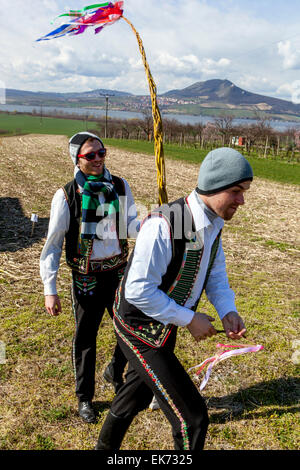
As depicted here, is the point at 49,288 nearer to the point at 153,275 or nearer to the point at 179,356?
the point at 153,275

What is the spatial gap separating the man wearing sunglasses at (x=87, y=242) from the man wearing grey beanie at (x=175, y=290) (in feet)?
2.83

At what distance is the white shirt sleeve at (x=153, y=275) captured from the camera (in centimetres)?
225

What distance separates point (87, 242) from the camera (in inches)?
132

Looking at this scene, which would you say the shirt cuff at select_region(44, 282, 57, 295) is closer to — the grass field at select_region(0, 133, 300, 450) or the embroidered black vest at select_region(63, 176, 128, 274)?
the embroidered black vest at select_region(63, 176, 128, 274)

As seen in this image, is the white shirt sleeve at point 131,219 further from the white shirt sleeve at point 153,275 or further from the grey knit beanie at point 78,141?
the white shirt sleeve at point 153,275

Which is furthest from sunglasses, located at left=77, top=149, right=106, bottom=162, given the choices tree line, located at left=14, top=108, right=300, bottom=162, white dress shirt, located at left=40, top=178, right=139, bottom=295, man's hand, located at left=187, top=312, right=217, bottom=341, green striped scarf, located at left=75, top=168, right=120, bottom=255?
tree line, located at left=14, top=108, right=300, bottom=162

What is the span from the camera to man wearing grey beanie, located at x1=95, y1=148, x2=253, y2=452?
226cm

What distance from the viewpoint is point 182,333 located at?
213 inches

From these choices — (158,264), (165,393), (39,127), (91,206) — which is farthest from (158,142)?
(39,127)

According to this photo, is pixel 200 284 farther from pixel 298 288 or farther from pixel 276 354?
pixel 298 288

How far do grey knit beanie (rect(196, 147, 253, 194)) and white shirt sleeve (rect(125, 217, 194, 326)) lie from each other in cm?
38

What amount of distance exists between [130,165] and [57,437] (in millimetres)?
23858

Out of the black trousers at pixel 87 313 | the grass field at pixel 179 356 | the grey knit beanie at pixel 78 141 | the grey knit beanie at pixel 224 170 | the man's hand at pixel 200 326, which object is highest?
the grey knit beanie at pixel 78 141

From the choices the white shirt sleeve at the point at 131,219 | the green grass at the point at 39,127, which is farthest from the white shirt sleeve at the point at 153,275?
→ the green grass at the point at 39,127
